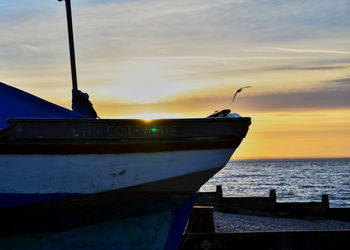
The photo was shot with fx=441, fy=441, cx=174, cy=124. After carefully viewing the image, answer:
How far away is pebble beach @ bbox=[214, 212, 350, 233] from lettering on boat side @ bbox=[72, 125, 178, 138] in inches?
382

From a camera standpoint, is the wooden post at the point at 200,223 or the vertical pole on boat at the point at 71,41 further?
the vertical pole on boat at the point at 71,41

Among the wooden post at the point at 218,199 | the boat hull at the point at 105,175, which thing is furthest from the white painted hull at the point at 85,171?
the wooden post at the point at 218,199

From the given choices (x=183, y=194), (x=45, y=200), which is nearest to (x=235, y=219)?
(x=183, y=194)

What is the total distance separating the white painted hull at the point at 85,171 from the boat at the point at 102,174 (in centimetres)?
1

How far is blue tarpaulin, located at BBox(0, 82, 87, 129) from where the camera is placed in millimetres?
6742

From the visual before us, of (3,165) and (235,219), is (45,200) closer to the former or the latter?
(3,165)

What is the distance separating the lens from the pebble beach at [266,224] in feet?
51.7

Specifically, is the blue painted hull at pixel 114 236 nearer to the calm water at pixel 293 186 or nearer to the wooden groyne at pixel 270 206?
the wooden groyne at pixel 270 206

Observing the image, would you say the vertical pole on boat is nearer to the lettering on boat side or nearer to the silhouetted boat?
the silhouetted boat

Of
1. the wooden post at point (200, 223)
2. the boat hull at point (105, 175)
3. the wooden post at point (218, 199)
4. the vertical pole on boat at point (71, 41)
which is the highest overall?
the vertical pole on boat at point (71, 41)

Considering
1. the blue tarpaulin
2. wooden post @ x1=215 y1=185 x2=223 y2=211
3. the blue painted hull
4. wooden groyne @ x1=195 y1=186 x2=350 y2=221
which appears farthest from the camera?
wooden post @ x1=215 y1=185 x2=223 y2=211

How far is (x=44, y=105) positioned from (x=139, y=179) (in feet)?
7.01

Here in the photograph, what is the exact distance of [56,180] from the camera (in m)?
5.88

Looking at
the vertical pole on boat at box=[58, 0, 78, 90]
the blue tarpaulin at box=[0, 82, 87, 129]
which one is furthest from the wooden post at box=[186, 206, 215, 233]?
the vertical pole on boat at box=[58, 0, 78, 90]
